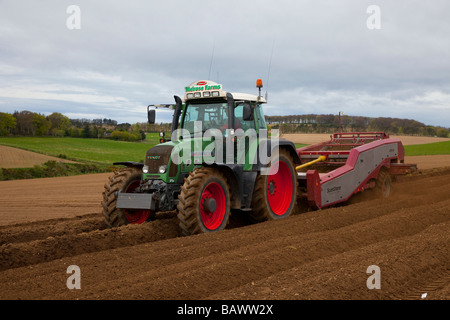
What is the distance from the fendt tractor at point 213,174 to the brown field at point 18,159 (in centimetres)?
2103

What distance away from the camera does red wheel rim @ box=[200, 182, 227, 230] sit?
6985 mm

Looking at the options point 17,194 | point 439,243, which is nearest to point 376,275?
point 439,243

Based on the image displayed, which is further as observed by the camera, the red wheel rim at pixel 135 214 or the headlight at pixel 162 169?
the red wheel rim at pixel 135 214

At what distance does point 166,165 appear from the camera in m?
7.12

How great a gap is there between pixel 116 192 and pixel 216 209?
1.67 m

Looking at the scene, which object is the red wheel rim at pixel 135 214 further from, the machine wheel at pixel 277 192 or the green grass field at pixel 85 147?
the green grass field at pixel 85 147

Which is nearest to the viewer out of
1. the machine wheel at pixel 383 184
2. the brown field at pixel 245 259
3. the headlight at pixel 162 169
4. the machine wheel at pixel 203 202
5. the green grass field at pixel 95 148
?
the brown field at pixel 245 259

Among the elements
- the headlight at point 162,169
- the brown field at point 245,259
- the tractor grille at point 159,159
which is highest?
the tractor grille at point 159,159

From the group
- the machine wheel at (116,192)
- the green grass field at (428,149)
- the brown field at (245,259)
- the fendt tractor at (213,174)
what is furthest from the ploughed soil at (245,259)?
the green grass field at (428,149)

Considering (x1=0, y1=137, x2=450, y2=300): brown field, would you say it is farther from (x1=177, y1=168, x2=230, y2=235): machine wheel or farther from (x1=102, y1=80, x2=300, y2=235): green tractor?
(x1=102, y1=80, x2=300, y2=235): green tractor

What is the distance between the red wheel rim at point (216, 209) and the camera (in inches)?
275

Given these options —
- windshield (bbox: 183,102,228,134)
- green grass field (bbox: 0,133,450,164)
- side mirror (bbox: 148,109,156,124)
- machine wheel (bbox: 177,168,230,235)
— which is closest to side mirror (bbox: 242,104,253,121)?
windshield (bbox: 183,102,228,134)

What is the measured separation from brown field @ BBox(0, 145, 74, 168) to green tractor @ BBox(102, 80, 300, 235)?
20987 mm
